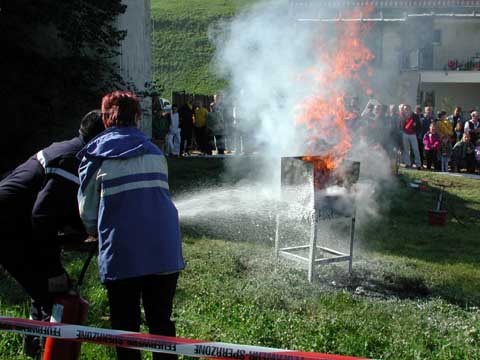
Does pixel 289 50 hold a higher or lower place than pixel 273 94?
A: higher

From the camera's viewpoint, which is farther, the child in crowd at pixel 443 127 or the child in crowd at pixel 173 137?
the child in crowd at pixel 173 137

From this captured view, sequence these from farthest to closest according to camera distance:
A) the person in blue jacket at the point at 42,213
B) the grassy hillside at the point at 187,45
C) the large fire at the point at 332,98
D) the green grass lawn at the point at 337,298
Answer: the grassy hillside at the point at 187,45 < the large fire at the point at 332,98 < the green grass lawn at the point at 337,298 < the person in blue jacket at the point at 42,213

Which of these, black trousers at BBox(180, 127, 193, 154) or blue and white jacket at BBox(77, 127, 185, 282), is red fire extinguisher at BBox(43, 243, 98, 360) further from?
black trousers at BBox(180, 127, 193, 154)

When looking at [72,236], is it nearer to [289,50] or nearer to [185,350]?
[185,350]

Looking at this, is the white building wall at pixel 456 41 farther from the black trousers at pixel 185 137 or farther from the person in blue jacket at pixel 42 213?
the person in blue jacket at pixel 42 213

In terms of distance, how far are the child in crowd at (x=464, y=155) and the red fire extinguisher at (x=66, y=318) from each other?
15.0 m

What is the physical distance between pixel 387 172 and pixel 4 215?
11.6 m

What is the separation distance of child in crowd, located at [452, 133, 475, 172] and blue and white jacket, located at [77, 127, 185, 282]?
49.3ft

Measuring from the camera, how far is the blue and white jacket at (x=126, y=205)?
3.71 metres

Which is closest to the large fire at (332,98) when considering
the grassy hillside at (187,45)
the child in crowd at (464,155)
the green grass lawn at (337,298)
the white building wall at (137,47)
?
the green grass lawn at (337,298)

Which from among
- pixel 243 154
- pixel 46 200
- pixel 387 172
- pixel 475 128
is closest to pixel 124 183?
pixel 46 200

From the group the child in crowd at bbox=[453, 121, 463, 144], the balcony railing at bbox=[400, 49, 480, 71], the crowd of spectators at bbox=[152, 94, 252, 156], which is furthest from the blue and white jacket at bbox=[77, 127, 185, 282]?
the balcony railing at bbox=[400, 49, 480, 71]

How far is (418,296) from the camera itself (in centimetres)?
715

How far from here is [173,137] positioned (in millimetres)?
18859
